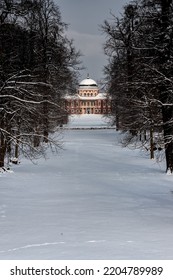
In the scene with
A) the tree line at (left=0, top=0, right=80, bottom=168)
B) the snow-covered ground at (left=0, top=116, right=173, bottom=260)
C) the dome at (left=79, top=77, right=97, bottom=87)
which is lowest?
the snow-covered ground at (left=0, top=116, right=173, bottom=260)

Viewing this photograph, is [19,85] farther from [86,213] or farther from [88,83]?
[88,83]

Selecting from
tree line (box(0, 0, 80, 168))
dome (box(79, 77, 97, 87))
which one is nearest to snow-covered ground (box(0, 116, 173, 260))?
tree line (box(0, 0, 80, 168))

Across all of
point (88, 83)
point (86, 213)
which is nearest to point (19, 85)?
point (86, 213)

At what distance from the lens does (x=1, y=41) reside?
1808cm

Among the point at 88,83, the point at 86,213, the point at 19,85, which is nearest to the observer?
the point at 86,213

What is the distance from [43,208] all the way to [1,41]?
9.52 meters

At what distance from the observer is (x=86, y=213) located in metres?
9.92

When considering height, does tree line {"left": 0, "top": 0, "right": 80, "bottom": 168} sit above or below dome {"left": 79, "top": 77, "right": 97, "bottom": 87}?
below

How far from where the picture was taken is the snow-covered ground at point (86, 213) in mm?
6750

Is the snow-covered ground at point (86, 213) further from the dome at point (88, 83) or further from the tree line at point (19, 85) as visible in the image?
the dome at point (88, 83)

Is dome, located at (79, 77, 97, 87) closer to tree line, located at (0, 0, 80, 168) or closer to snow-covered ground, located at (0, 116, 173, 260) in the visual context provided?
tree line, located at (0, 0, 80, 168)

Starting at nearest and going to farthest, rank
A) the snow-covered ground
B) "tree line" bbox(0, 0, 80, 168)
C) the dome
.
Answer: the snow-covered ground < "tree line" bbox(0, 0, 80, 168) < the dome

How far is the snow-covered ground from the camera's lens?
266 inches

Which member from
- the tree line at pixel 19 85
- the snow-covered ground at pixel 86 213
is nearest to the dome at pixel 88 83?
the tree line at pixel 19 85
